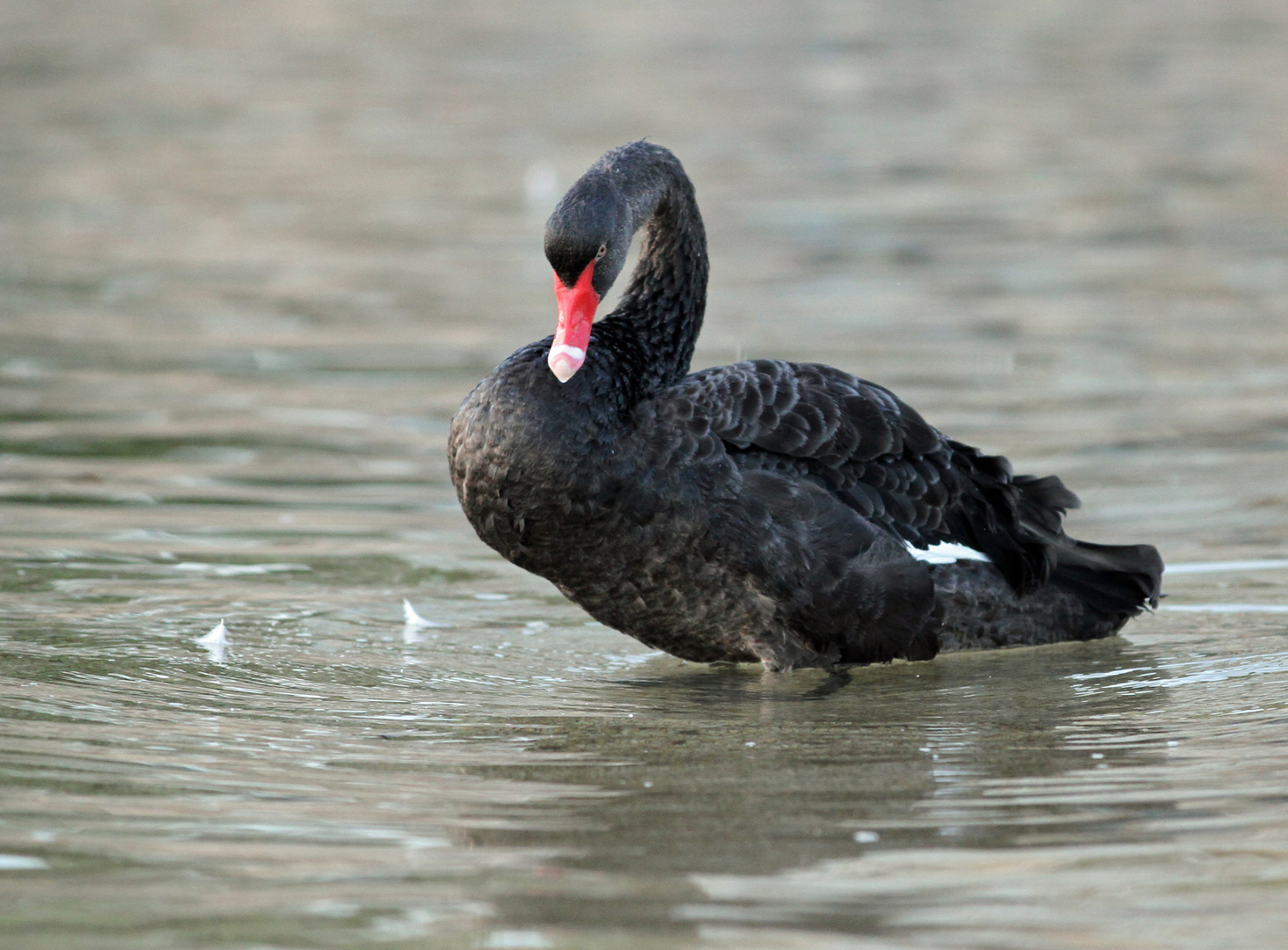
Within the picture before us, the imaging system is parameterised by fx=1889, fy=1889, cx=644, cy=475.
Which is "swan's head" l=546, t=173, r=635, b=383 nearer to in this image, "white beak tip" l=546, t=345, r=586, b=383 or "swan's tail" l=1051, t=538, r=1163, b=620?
"white beak tip" l=546, t=345, r=586, b=383

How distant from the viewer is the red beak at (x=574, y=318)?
5.00 metres

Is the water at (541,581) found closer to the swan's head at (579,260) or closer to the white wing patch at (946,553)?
the white wing patch at (946,553)

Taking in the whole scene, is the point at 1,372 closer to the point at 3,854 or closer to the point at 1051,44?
the point at 3,854

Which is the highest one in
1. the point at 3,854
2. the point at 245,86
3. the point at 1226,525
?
the point at 245,86

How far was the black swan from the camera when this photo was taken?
5.12 metres

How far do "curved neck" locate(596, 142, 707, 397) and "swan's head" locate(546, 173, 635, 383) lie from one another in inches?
14.8

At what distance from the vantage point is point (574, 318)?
5121 millimetres

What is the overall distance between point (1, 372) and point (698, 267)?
4632 millimetres

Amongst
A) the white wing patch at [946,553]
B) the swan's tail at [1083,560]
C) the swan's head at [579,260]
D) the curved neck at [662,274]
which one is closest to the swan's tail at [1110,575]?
the swan's tail at [1083,560]

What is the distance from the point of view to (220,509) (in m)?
7.12

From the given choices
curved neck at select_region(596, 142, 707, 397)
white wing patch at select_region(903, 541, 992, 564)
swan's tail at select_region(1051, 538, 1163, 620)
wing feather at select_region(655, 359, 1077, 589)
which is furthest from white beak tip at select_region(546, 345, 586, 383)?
swan's tail at select_region(1051, 538, 1163, 620)

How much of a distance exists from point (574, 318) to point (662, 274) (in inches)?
34.2

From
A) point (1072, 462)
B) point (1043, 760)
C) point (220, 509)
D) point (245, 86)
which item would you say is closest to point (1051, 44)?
point (245, 86)

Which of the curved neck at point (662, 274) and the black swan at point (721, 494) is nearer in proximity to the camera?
the black swan at point (721, 494)
